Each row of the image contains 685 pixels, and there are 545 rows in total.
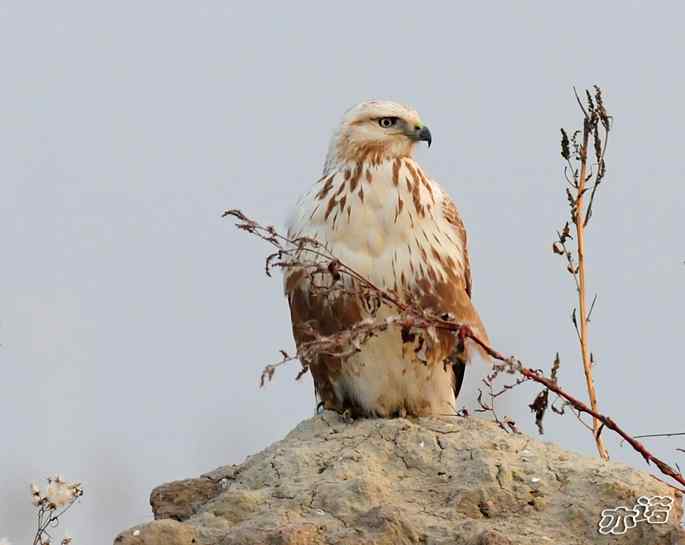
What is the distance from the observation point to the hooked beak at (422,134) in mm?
6836

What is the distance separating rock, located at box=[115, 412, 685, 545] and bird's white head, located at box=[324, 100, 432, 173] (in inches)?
65.1

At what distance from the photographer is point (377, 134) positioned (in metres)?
6.83

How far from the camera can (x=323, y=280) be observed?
6.12 meters

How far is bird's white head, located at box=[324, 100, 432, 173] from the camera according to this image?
680 cm

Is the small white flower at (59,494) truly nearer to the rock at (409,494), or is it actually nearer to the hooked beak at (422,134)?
the rock at (409,494)

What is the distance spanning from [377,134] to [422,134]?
0.22 m

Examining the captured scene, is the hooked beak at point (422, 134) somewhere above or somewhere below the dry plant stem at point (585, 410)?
above

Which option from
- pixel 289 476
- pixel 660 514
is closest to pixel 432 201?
pixel 289 476

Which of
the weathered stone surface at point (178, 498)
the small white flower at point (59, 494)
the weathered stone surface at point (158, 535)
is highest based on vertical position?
the weathered stone surface at point (158, 535)

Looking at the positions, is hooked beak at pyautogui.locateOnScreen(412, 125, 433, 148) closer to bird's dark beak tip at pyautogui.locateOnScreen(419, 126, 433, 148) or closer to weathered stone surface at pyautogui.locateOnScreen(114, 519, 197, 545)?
bird's dark beak tip at pyautogui.locateOnScreen(419, 126, 433, 148)

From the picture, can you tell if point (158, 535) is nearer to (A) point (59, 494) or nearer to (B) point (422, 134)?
(A) point (59, 494)

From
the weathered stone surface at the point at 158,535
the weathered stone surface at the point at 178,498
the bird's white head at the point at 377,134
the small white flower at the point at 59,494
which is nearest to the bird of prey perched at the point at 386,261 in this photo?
the bird's white head at the point at 377,134

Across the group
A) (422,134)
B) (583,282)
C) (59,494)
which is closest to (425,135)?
(422,134)

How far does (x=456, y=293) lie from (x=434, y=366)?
361 millimetres
